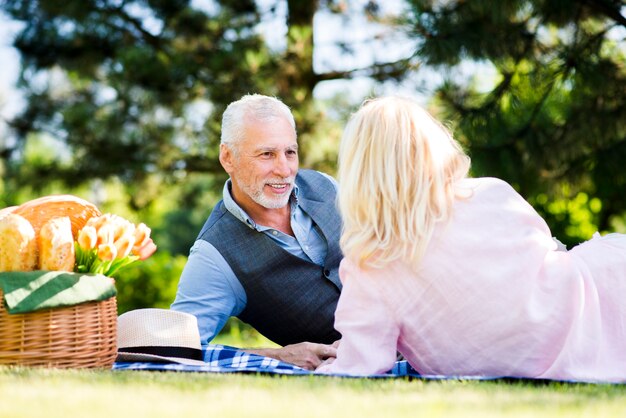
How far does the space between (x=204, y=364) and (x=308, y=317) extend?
0.79m

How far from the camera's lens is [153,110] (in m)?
7.78

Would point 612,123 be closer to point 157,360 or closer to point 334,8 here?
point 334,8

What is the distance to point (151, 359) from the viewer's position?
290cm

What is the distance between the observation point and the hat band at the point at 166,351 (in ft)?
9.55

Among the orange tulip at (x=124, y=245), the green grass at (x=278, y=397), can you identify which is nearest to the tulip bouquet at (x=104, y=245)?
the orange tulip at (x=124, y=245)

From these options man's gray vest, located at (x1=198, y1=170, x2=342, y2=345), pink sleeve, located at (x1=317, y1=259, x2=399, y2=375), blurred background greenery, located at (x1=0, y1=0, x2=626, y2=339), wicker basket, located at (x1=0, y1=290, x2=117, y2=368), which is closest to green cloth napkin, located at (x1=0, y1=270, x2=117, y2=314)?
wicker basket, located at (x1=0, y1=290, x2=117, y2=368)

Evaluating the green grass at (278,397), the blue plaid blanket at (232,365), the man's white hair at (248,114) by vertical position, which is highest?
the man's white hair at (248,114)

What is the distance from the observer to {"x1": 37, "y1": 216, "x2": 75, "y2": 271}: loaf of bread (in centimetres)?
262

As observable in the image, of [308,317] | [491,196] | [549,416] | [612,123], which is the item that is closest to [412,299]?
[491,196]

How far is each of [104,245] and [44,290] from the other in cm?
26

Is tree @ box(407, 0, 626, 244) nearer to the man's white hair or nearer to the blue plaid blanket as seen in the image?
the man's white hair

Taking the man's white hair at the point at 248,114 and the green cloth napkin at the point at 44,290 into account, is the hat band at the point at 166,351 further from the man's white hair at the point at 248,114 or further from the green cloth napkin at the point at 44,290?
the man's white hair at the point at 248,114

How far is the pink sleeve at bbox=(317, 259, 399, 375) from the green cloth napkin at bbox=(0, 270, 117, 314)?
76 centimetres

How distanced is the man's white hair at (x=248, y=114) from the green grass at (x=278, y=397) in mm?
1439
